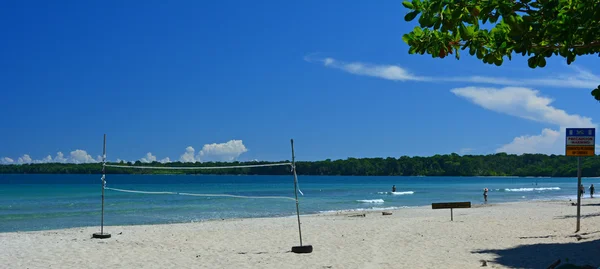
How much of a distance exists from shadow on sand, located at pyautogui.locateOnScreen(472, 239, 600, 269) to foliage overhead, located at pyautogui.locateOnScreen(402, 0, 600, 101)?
4.07m

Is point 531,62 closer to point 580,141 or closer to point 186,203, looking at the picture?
point 580,141

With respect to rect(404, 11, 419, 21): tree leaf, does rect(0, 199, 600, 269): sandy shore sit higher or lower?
lower

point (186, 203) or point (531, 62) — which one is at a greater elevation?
point (531, 62)

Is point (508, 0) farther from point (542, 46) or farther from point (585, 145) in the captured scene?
point (585, 145)

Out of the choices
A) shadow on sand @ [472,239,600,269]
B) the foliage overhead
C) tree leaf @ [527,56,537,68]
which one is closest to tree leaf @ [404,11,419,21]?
the foliage overhead

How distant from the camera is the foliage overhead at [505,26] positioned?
481 cm

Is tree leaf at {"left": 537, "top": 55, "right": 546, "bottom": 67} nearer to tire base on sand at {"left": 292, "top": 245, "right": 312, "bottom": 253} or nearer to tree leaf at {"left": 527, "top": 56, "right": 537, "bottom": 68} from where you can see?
tree leaf at {"left": 527, "top": 56, "right": 537, "bottom": 68}

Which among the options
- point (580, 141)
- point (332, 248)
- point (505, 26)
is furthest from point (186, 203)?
point (505, 26)

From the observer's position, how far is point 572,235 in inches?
482

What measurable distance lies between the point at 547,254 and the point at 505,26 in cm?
554

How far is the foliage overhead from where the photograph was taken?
4809mm

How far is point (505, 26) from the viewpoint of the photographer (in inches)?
226

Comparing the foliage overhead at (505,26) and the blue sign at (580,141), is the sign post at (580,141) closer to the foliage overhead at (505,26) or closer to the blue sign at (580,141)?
the blue sign at (580,141)

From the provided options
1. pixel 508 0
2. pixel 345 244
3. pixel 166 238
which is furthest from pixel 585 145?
pixel 166 238
